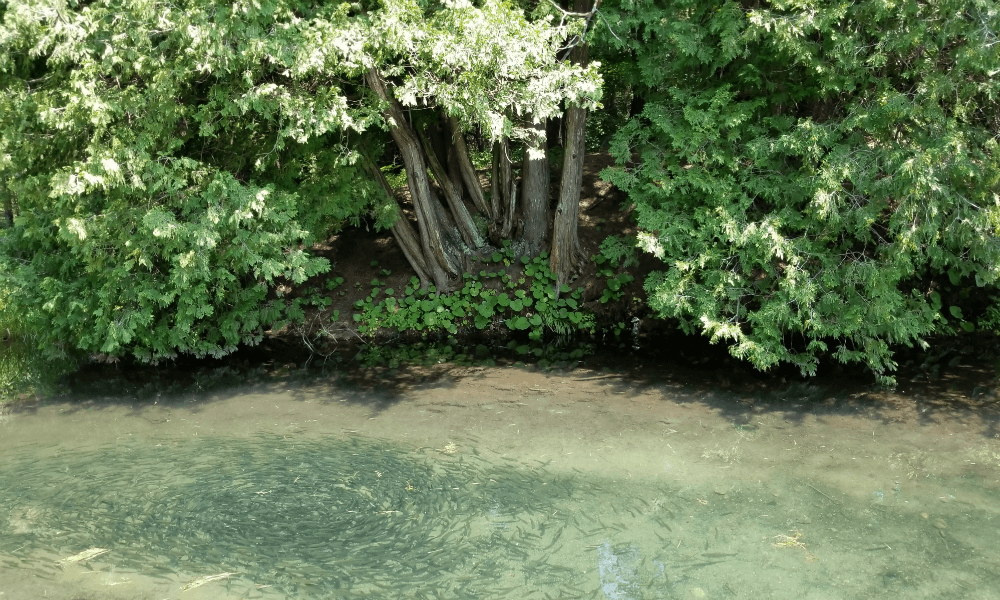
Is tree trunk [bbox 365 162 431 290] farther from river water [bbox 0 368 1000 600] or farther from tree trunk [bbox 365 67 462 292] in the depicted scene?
river water [bbox 0 368 1000 600]

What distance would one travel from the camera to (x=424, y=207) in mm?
11648

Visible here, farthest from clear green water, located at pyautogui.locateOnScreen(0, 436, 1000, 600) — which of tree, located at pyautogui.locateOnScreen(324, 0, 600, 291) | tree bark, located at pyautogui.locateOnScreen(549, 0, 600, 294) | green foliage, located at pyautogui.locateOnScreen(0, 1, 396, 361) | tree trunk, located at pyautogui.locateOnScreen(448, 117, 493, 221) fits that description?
tree trunk, located at pyautogui.locateOnScreen(448, 117, 493, 221)

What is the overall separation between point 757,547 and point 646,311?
20.5 ft

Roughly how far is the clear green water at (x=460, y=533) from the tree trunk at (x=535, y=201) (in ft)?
18.1

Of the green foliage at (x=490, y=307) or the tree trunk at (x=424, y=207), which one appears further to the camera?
the green foliage at (x=490, y=307)

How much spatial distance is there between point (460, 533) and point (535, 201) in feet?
23.3

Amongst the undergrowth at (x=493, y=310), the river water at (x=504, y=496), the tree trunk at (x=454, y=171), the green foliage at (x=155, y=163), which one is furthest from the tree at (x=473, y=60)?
the river water at (x=504, y=496)

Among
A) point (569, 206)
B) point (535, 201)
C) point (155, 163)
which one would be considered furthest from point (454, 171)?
point (155, 163)

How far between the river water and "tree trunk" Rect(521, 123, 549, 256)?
363 cm

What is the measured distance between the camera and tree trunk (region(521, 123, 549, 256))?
11.9m

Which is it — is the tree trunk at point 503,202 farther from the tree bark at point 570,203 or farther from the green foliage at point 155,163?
the green foliage at point 155,163

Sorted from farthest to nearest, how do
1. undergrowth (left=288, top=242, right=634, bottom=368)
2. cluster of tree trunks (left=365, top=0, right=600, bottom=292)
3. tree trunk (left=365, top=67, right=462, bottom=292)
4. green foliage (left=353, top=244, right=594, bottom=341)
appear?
green foliage (left=353, top=244, right=594, bottom=341), undergrowth (left=288, top=242, right=634, bottom=368), cluster of tree trunks (left=365, top=0, right=600, bottom=292), tree trunk (left=365, top=67, right=462, bottom=292)

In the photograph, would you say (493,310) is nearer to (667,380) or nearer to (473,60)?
(667,380)

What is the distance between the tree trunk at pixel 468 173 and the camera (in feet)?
39.0
